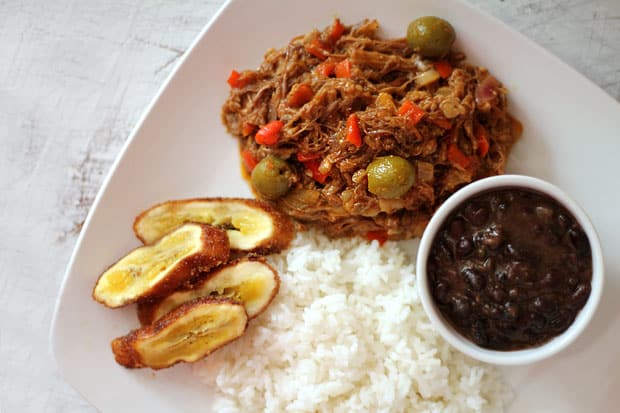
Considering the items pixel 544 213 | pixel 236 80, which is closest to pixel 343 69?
pixel 236 80

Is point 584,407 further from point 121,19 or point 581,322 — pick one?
point 121,19

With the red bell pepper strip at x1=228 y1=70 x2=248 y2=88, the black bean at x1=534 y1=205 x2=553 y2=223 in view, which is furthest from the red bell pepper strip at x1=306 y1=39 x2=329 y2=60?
the black bean at x1=534 y1=205 x2=553 y2=223

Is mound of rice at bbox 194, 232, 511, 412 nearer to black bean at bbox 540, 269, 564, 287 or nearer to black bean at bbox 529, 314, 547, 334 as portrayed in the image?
black bean at bbox 529, 314, 547, 334

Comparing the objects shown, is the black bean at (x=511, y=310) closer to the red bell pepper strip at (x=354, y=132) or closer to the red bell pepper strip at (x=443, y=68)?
the red bell pepper strip at (x=354, y=132)

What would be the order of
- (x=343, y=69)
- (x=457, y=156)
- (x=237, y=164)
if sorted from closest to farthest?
(x=457, y=156)
(x=343, y=69)
(x=237, y=164)

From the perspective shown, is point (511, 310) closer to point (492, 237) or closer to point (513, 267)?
point (513, 267)

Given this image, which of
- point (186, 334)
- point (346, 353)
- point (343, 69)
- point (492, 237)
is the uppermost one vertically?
point (343, 69)

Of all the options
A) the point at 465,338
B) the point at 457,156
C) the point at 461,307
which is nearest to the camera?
the point at 461,307
